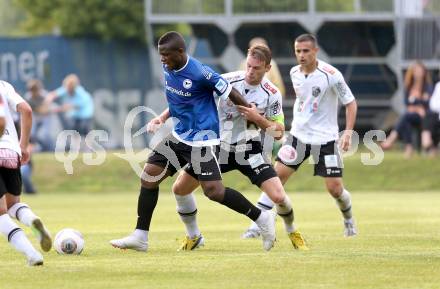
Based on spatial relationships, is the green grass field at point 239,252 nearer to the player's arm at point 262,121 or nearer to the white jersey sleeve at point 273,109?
the player's arm at point 262,121

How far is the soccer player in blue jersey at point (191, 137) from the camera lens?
12.6 meters

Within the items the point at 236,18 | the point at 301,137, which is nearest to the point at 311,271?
the point at 301,137

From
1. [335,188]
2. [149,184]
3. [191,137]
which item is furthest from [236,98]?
[335,188]

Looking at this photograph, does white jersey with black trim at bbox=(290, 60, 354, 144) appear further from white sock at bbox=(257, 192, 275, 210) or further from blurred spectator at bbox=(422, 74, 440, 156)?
blurred spectator at bbox=(422, 74, 440, 156)

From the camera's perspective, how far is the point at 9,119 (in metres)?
11.6

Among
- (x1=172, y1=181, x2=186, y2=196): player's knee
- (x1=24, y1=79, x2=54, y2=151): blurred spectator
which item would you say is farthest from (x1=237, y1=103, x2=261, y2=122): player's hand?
(x1=24, y1=79, x2=54, y2=151): blurred spectator

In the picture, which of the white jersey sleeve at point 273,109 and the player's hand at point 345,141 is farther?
the player's hand at point 345,141

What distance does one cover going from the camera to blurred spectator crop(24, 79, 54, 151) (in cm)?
3231

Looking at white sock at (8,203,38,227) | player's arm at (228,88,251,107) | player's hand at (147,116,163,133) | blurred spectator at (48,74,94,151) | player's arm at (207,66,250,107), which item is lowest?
blurred spectator at (48,74,94,151)

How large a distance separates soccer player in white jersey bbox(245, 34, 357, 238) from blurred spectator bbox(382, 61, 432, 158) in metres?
13.3

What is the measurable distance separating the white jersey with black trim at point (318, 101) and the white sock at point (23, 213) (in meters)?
4.69

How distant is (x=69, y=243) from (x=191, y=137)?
64.3 inches

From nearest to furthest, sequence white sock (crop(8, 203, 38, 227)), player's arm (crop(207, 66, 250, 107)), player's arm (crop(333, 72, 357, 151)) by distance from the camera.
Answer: white sock (crop(8, 203, 38, 227)), player's arm (crop(207, 66, 250, 107)), player's arm (crop(333, 72, 357, 151))

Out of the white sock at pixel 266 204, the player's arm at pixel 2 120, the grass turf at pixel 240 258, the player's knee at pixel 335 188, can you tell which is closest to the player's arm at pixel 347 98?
the player's knee at pixel 335 188
